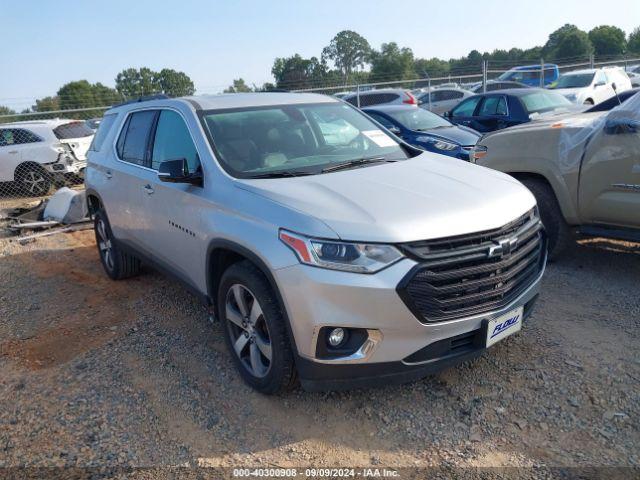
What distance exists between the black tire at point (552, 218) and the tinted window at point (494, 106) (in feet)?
22.2

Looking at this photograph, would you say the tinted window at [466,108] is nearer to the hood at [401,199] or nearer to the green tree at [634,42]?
the hood at [401,199]

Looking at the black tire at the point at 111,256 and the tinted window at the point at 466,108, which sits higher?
the tinted window at the point at 466,108

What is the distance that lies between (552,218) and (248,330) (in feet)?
10.4

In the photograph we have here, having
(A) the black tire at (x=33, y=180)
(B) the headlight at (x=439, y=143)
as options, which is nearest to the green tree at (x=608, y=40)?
(B) the headlight at (x=439, y=143)

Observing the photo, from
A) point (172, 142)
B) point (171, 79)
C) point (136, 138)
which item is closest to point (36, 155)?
point (136, 138)

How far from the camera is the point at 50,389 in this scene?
11.5 feet

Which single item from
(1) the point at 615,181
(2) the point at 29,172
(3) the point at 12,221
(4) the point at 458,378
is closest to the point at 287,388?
(4) the point at 458,378

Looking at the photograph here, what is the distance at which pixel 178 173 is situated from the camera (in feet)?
11.3

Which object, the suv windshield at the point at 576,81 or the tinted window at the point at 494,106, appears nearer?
the tinted window at the point at 494,106

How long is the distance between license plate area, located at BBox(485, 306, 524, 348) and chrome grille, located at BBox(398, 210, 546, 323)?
7 centimetres

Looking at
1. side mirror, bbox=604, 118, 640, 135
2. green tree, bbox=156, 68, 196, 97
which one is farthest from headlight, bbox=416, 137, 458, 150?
green tree, bbox=156, 68, 196, 97

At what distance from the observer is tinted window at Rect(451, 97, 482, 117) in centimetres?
1187

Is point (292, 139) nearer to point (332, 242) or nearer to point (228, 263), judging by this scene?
point (228, 263)

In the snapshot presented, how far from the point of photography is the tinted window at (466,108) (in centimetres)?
1187
